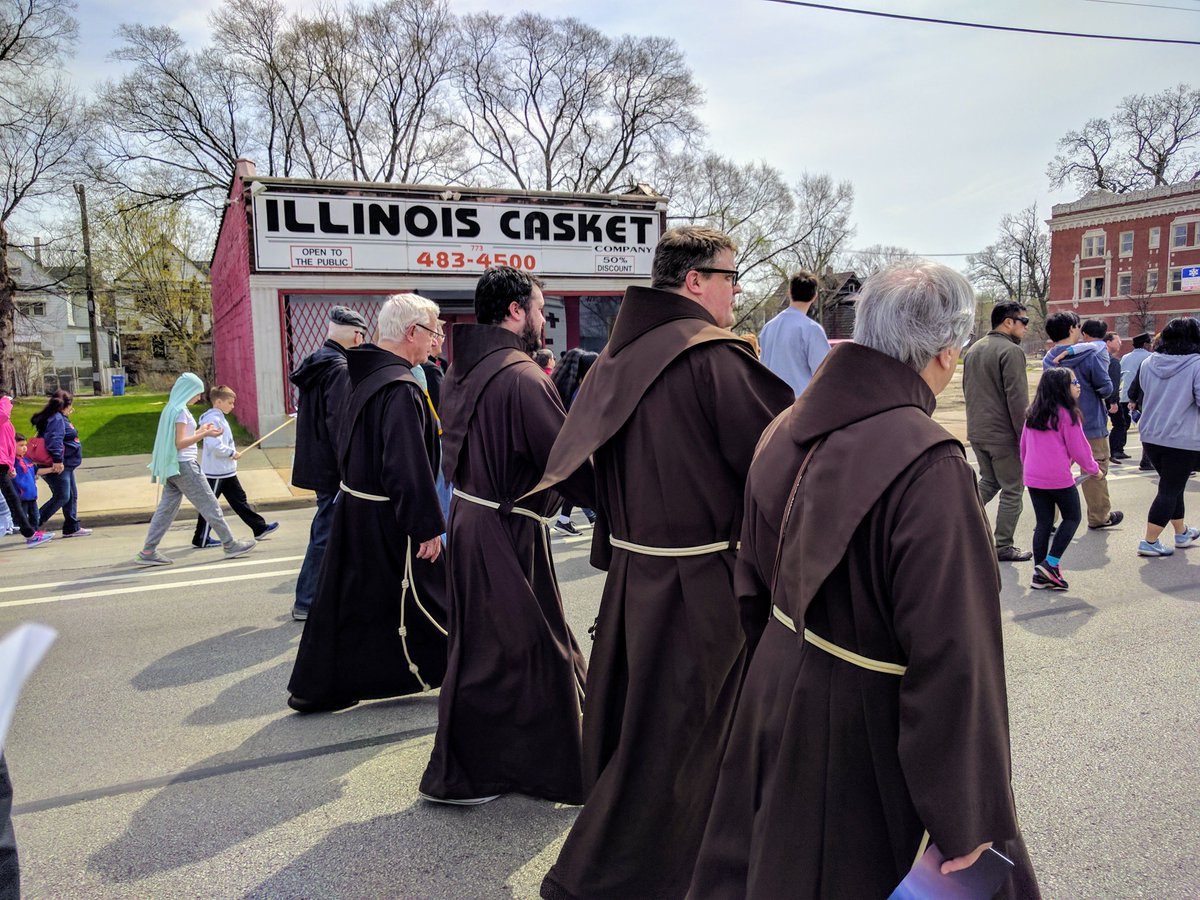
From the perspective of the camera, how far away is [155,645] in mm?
5172

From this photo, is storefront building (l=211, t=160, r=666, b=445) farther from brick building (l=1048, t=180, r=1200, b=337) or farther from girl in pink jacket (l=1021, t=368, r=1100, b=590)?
brick building (l=1048, t=180, r=1200, b=337)

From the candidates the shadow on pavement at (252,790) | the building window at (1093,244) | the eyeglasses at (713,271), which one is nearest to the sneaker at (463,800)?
the shadow on pavement at (252,790)

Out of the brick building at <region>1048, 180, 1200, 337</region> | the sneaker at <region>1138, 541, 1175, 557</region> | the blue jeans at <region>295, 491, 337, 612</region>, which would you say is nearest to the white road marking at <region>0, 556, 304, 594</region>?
the blue jeans at <region>295, 491, 337, 612</region>

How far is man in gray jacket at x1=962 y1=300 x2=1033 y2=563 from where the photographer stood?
6.32m

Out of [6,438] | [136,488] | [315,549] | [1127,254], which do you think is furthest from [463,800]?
[1127,254]

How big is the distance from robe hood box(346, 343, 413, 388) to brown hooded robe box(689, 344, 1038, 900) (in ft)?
7.71

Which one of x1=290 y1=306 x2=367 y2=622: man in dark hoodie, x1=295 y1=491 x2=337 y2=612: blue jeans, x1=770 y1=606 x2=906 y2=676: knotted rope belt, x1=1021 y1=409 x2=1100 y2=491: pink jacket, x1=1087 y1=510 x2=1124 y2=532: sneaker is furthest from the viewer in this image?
x1=1087 y1=510 x2=1124 y2=532: sneaker

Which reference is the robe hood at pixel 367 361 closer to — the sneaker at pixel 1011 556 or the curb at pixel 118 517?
the sneaker at pixel 1011 556

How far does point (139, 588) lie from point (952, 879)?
6565mm

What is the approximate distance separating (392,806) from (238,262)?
1574 centimetres

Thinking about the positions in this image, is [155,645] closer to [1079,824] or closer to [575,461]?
[575,461]

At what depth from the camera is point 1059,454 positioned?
229 inches

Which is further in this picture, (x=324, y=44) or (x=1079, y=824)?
(x=324, y=44)

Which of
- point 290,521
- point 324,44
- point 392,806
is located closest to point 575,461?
point 392,806
